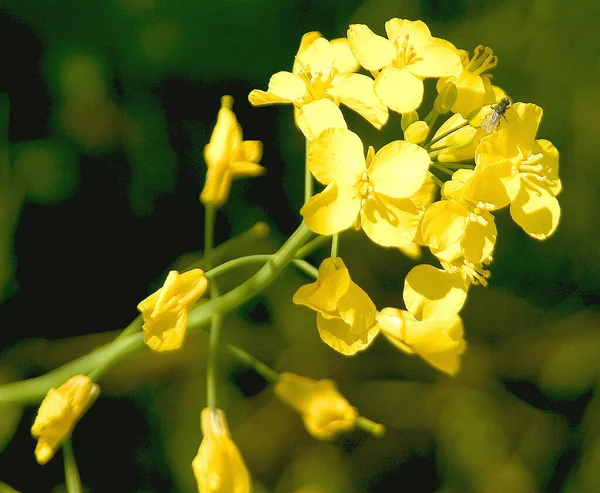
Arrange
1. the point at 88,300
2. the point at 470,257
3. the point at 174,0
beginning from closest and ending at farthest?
the point at 470,257, the point at 174,0, the point at 88,300

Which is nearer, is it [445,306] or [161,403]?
[445,306]

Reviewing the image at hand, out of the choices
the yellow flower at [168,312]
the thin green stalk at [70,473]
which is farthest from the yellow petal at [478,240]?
the thin green stalk at [70,473]

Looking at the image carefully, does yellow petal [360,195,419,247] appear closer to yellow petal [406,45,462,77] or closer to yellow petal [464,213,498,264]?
yellow petal [464,213,498,264]

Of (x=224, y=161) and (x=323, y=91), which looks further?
(x=224, y=161)

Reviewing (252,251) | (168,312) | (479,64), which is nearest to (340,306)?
(168,312)

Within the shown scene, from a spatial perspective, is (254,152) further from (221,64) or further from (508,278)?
(508,278)

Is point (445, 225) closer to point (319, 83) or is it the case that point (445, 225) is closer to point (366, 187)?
point (366, 187)

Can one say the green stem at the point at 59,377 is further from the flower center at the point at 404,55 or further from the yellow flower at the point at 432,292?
the flower center at the point at 404,55

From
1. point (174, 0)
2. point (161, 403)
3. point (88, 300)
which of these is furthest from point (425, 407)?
point (174, 0)
